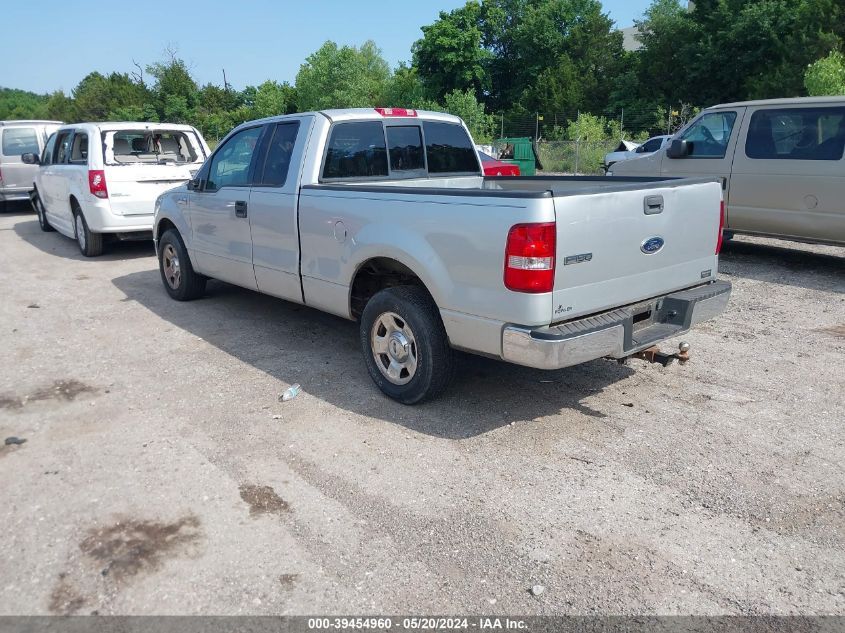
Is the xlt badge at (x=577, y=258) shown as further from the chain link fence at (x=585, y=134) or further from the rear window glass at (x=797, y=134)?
the chain link fence at (x=585, y=134)

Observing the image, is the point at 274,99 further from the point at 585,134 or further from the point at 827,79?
the point at 827,79

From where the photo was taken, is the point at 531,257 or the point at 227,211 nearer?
the point at 531,257

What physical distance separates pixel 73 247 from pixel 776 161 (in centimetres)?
1094

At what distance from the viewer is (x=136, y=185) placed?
965 cm

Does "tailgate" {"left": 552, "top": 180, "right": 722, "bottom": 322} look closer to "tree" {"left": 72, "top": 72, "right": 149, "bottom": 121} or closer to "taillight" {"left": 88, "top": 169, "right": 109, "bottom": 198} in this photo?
"taillight" {"left": 88, "top": 169, "right": 109, "bottom": 198}

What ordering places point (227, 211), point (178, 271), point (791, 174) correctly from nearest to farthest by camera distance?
1. point (227, 211)
2. point (178, 271)
3. point (791, 174)

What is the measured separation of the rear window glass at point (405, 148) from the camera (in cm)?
572

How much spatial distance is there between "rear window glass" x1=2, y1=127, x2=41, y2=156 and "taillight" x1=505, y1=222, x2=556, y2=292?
51.1ft

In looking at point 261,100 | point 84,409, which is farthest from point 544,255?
point 261,100

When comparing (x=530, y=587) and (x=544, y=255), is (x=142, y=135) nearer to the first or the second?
(x=544, y=255)

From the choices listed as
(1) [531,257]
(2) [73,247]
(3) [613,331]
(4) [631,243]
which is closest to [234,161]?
(1) [531,257]

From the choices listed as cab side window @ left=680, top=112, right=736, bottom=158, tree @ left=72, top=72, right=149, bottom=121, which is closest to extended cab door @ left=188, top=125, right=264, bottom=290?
cab side window @ left=680, top=112, right=736, bottom=158

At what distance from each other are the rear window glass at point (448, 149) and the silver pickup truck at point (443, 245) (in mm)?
16

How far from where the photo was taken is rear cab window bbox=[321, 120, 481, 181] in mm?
5410
